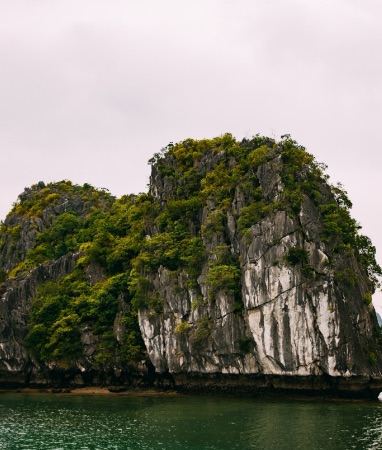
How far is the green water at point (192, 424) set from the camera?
23250mm

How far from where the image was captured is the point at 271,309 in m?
37.7

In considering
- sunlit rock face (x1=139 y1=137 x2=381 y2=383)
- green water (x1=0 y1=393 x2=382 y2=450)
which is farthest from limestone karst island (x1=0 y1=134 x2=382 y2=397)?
green water (x1=0 y1=393 x2=382 y2=450)

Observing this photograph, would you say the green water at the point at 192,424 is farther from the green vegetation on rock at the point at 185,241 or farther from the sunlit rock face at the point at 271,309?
the green vegetation on rock at the point at 185,241

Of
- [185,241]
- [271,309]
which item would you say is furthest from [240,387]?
[185,241]

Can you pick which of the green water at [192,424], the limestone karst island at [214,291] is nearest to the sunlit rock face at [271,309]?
the limestone karst island at [214,291]

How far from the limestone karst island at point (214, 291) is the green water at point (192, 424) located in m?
3.33

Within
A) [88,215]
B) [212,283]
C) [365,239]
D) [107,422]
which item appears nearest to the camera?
[107,422]

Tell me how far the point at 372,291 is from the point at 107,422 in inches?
962

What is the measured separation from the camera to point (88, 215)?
62969mm

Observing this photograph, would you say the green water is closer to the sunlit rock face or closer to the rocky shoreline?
the rocky shoreline

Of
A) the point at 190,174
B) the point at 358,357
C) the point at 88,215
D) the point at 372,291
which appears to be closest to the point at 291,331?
the point at 358,357

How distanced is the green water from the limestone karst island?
10.9ft

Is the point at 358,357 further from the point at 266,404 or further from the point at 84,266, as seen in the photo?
the point at 84,266

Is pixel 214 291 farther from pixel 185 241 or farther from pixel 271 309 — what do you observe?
pixel 185 241
